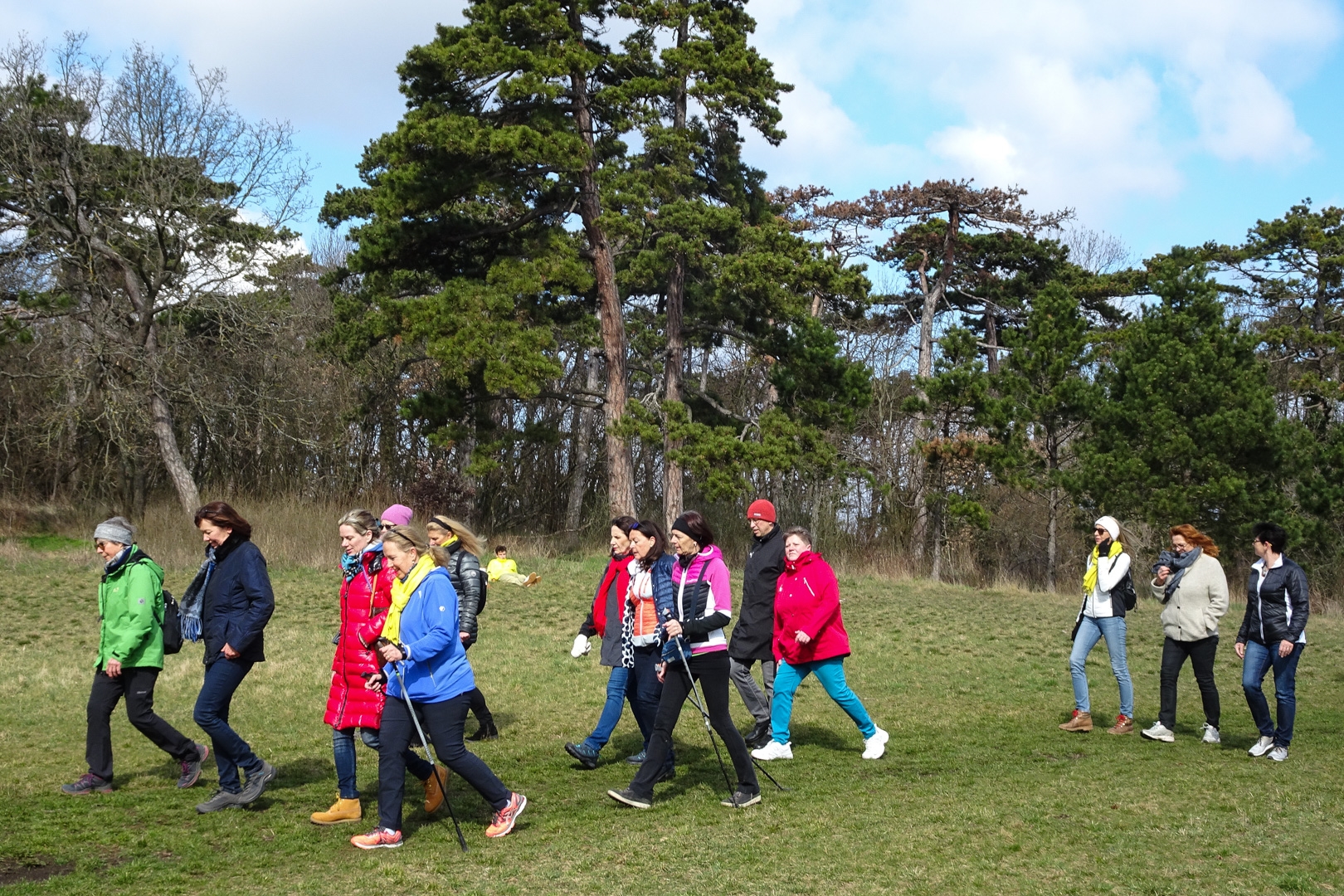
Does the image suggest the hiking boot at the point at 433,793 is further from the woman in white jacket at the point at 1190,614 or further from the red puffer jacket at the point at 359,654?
the woman in white jacket at the point at 1190,614

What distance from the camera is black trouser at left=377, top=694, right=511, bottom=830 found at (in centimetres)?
605

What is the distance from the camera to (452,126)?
2370 cm

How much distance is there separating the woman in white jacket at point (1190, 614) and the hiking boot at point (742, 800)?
394cm

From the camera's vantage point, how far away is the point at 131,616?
6.94 meters

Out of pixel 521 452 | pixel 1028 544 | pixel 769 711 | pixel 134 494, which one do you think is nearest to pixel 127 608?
pixel 769 711

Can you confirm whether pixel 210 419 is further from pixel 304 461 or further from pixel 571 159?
pixel 571 159

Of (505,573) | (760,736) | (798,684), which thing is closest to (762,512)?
(798,684)

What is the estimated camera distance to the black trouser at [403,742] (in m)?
6.05

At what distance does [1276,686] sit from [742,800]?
179 inches

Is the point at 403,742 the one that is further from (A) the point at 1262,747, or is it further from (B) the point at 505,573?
(B) the point at 505,573

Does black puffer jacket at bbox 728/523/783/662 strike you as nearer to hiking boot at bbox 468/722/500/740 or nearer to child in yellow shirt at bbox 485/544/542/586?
hiking boot at bbox 468/722/500/740

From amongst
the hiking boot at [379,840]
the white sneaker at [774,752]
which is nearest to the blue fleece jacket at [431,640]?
the hiking boot at [379,840]

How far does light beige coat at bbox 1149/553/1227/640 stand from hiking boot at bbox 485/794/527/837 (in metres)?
5.42

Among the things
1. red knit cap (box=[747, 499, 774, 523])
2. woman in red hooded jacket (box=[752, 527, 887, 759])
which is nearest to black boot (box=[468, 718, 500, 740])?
woman in red hooded jacket (box=[752, 527, 887, 759])
